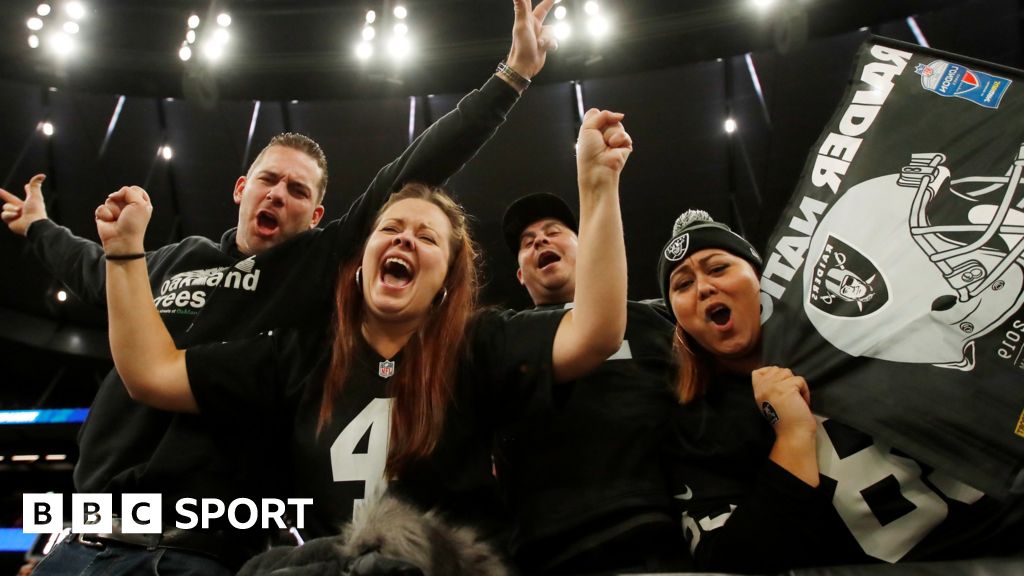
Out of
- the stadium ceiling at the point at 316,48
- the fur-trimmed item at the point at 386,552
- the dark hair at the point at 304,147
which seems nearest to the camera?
the fur-trimmed item at the point at 386,552

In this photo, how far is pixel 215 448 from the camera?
1331 mm

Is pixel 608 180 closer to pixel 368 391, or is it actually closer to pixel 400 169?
pixel 368 391

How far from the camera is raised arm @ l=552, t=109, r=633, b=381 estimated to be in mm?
1120

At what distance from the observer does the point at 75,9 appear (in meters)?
5.67

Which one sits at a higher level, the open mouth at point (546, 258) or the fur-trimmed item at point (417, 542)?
the open mouth at point (546, 258)

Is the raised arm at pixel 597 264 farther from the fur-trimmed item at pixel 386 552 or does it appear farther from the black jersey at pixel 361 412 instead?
the fur-trimmed item at pixel 386 552

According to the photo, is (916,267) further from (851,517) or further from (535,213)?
(535,213)

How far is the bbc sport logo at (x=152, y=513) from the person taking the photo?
4.07 ft

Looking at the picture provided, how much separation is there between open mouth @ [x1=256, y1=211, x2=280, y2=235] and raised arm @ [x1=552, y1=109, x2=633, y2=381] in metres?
1.05

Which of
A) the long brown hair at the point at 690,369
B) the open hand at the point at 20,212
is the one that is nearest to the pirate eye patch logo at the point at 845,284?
the long brown hair at the point at 690,369

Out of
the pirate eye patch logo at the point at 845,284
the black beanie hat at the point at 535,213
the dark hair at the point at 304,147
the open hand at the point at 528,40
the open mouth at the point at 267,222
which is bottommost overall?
the pirate eye patch logo at the point at 845,284

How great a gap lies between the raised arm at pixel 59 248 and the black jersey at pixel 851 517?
178cm

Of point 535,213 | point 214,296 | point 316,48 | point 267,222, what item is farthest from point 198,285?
point 316,48

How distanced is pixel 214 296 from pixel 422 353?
693mm
